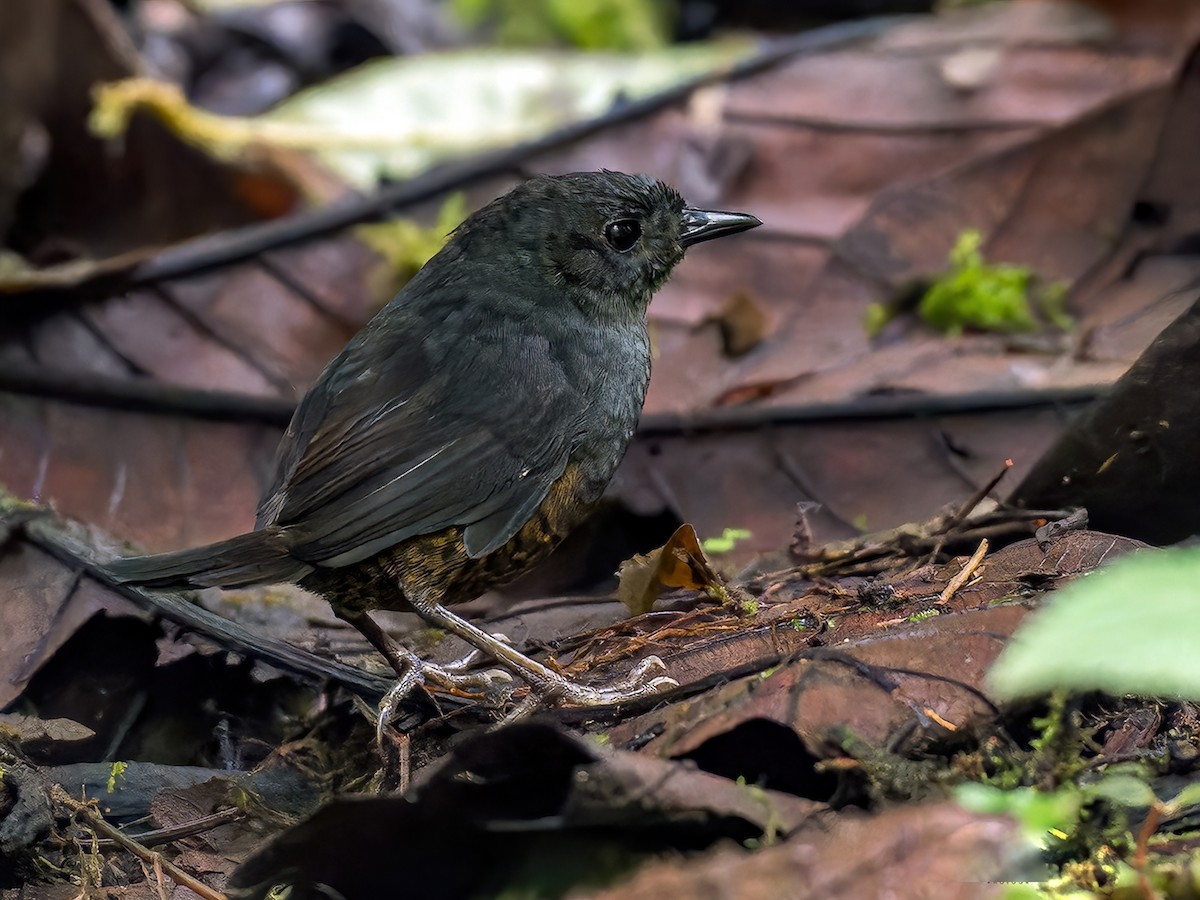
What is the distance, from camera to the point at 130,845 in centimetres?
252

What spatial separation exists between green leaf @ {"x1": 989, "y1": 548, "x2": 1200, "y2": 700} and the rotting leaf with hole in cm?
168

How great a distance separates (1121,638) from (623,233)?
277 cm

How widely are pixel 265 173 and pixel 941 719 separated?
4.75m

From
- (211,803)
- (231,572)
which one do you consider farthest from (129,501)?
(211,803)

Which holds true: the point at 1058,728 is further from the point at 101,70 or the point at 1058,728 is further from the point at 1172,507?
the point at 101,70

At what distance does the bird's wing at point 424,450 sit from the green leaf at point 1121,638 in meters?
1.99

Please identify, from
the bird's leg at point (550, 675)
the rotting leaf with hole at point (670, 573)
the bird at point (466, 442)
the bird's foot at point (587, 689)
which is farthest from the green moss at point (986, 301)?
the bird's foot at point (587, 689)

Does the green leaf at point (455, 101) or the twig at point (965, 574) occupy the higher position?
the green leaf at point (455, 101)

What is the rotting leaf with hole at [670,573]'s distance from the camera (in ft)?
10.1

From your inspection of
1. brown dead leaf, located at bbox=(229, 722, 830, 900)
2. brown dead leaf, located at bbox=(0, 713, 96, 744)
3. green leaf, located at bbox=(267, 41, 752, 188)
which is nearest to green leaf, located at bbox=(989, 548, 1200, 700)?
brown dead leaf, located at bbox=(229, 722, 830, 900)

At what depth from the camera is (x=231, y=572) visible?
120 inches

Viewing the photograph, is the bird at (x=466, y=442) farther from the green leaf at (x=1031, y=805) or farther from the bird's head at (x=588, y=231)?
the green leaf at (x=1031, y=805)

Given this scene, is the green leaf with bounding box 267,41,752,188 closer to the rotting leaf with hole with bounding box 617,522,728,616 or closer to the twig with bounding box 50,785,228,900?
the rotting leaf with hole with bounding box 617,522,728,616

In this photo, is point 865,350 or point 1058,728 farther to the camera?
point 865,350
